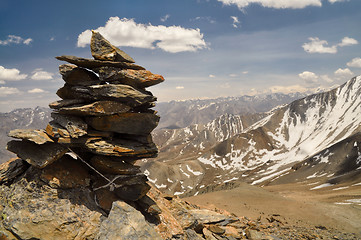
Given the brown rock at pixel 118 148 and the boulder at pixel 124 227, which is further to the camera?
the brown rock at pixel 118 148

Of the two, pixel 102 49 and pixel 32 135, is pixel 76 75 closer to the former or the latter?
pixel 102 49

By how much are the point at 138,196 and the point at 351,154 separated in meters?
159

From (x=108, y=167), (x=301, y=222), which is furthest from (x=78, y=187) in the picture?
(x=301, y=222)

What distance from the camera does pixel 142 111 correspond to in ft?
58.3

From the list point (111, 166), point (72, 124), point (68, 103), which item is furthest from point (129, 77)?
point (111, 166)

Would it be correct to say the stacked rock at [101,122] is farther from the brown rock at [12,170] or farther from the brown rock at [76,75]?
the brown rock at [12,170]

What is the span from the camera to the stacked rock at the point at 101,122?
14562 millimetres

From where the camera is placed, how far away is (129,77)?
1575 centimetres

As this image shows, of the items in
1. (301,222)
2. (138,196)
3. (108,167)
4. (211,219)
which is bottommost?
(301,222)

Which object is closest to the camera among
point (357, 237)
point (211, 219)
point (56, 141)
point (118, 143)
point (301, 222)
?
point (56, 141)

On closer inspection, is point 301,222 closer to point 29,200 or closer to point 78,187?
point 78,187

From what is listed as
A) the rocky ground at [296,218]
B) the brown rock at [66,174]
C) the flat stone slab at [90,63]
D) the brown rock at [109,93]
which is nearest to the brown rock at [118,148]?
the brown rock at [66,174]

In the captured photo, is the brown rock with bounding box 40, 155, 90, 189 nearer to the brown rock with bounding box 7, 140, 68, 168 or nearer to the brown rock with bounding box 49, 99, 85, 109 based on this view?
the brown rock with bounding box 7, 140, 68, 168

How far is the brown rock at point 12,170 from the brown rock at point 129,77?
930 centimetres
